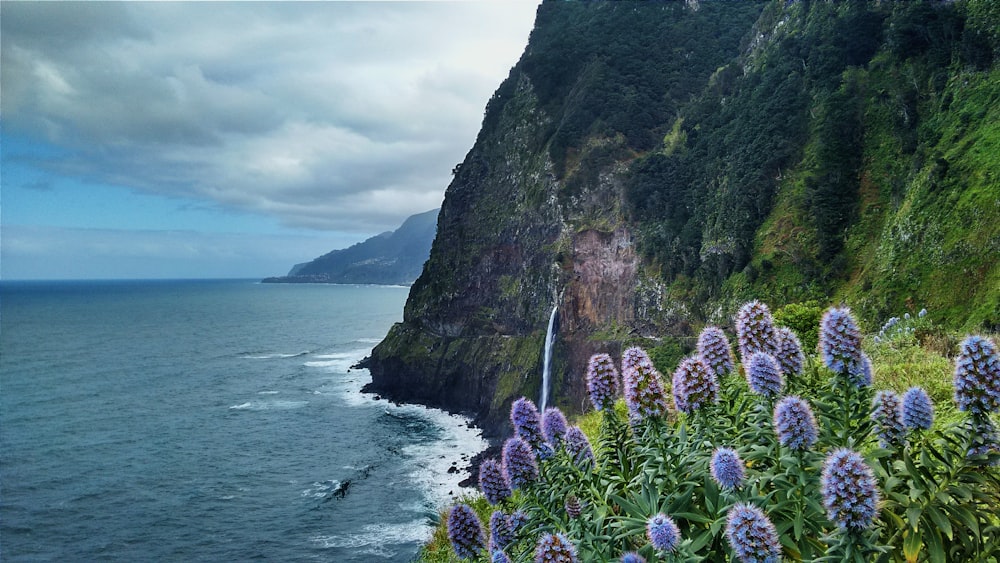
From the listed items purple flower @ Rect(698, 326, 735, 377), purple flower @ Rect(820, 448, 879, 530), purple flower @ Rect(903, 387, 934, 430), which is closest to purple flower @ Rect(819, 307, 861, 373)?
purple flower @ Rect(903, 387, 934, 430)

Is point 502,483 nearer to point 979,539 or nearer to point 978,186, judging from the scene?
point 979,539

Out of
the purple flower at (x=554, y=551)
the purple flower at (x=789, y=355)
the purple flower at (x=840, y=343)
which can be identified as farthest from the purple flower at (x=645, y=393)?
the purple flower at (x=554, y=551)

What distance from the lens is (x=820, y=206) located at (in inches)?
1954

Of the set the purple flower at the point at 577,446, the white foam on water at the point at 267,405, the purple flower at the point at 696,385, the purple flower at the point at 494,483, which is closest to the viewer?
the purple flower at the point at 696,385

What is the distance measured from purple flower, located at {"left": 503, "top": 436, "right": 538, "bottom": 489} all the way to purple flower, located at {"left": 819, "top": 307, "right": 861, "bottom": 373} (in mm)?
3000

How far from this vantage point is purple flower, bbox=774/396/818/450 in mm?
4465

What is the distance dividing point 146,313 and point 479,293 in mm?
154603

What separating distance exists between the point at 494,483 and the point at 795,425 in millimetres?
3298

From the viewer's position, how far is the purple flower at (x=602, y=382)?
6227 mm

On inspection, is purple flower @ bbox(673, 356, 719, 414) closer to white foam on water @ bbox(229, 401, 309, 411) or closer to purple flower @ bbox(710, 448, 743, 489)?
purple flower @ bbox(710, 448, 743, 489)

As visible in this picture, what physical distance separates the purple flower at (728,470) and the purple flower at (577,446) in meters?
1.91

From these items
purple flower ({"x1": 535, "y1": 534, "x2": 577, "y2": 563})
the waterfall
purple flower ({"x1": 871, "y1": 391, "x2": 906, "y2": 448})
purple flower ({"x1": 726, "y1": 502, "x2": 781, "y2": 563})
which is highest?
purple flower ({"x1": 871, "y1": 391, "x2": 906, "y2": 448})

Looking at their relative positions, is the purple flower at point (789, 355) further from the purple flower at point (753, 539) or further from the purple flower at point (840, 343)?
the purple flower at point (753, 539)

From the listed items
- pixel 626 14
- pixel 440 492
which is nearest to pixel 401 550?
pixel 440 492
